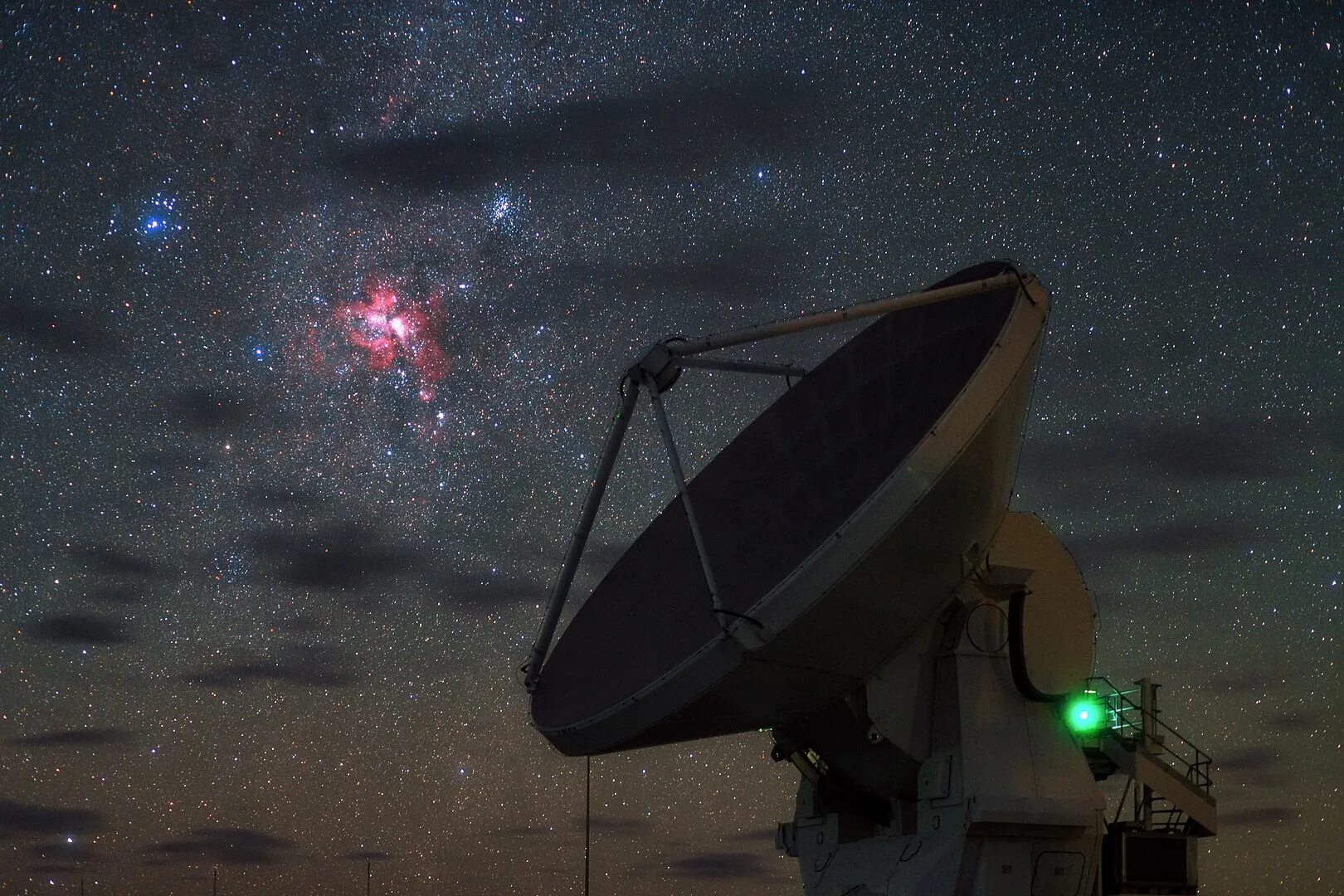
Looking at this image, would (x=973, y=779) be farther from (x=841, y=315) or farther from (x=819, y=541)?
(x=841, y=315)

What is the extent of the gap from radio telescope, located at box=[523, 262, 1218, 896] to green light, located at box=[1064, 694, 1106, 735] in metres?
0.04

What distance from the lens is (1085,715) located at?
16.7 metres

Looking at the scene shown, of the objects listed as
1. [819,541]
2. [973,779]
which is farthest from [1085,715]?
[819,541]

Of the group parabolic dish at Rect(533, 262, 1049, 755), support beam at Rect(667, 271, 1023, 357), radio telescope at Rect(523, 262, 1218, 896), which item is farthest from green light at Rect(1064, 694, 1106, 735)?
support beam at Rect(667, 271, 1023, 357)

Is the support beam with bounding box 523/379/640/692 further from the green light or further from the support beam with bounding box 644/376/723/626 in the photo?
the green light

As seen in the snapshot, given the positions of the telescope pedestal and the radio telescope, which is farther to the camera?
the telescope pedestal

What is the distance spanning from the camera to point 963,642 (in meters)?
15.9

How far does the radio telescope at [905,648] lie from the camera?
14367mm

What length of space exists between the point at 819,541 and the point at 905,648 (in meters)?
2.12

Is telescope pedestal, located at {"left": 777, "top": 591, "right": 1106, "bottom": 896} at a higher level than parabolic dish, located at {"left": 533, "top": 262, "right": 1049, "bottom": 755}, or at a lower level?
lower

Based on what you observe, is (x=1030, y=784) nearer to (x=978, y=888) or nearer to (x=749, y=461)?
(x=978, y=888)

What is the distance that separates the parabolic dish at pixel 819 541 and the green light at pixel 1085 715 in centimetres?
225

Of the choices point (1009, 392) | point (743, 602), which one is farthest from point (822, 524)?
point (1009, 392)

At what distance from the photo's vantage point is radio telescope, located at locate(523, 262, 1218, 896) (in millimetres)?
14367
